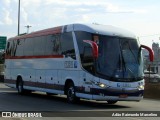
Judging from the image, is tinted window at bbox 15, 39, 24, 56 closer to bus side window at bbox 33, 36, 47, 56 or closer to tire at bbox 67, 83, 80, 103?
bus side window at bbox 33, 36, 47, 56

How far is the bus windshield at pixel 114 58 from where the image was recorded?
17.7m

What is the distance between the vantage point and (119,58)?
1797 cm

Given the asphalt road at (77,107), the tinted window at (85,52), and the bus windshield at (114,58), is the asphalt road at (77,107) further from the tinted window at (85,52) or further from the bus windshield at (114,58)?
the tinted window at (85,52)

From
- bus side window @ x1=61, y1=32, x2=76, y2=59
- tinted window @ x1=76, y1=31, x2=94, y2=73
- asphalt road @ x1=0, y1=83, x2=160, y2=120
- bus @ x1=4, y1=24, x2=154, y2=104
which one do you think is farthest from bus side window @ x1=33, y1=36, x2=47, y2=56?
tinted window @ x1=76, y1=31, x2=94, y2=73

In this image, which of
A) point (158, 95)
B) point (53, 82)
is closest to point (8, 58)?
point (53, 82)

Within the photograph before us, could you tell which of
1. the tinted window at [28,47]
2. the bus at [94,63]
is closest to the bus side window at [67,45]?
the bus at [94,63]

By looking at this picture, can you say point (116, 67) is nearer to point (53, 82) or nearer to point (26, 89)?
point (53, 82)

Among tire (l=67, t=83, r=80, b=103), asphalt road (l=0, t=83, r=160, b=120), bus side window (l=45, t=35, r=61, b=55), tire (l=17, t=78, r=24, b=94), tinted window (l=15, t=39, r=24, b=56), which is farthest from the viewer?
tinted window (l=15, t=39, r=24, b=56)

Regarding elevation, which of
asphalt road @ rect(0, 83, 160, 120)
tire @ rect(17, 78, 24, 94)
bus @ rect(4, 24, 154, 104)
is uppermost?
bus @ rect(4, 24, 154, 104)

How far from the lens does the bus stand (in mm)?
17672

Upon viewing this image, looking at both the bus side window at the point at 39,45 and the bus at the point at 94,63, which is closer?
the bus at the point at 94,63

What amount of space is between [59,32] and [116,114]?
7.15 metres

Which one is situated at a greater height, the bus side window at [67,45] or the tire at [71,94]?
the bus side window at [67,45]

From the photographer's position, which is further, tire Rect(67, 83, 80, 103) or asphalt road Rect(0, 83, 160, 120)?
tire Rect(67, 83, 80, 103)
